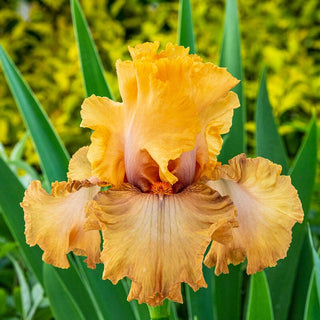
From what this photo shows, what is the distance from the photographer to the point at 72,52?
4.90 ft

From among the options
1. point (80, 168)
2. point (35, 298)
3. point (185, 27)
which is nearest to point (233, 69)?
point (185, 27)

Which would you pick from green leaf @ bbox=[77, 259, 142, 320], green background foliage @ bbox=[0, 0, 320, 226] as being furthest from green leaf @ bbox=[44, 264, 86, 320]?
green background foliage @ bbox=[0, 0, 320, 226]

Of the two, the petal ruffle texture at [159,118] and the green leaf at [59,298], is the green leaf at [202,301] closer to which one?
the green leaf at [59,298]

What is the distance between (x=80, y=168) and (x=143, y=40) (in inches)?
45.5

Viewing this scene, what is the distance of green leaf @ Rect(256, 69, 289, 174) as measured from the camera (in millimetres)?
764

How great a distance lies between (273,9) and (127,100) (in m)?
1.19

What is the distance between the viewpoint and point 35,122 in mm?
712

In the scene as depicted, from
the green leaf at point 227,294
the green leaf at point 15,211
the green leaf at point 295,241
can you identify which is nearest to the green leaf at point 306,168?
the green leaf at point 295,241

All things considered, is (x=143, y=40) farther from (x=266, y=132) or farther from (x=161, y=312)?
(x=161, y=312)

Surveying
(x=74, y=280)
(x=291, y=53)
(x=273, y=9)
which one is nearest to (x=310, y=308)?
(x=74, y=280)

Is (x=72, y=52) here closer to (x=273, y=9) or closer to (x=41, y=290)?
(x=273, y=9)

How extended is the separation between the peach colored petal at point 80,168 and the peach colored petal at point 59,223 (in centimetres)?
4

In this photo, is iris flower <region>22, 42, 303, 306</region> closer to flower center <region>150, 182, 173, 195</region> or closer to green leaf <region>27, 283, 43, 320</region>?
flower center <region>150, 182, 173, 195</region>

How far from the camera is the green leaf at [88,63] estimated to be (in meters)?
0.71
